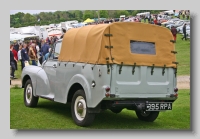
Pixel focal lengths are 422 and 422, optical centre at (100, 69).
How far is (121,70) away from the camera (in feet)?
26.4

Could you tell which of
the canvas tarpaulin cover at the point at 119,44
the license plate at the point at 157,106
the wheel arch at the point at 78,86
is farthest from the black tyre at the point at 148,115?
the wheel arch at the point at 78,86

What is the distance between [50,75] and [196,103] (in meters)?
3.54

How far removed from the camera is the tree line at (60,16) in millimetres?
9750

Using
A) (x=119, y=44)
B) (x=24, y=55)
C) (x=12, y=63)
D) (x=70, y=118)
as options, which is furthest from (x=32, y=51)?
(x=119, y=44)

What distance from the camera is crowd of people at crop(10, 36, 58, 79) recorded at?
10195 mm

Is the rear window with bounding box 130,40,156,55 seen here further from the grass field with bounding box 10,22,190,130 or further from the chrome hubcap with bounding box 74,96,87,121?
the chrome hubcap with bounding box 74,96,87,121

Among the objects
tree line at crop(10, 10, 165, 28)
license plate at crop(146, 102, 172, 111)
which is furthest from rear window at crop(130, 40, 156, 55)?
tree line at crop(10, 10, 165, 28)

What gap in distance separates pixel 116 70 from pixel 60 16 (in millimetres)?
2878

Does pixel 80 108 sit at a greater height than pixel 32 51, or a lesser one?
lesser

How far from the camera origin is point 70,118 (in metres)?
9.44

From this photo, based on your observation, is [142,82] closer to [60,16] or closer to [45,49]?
[60,16]

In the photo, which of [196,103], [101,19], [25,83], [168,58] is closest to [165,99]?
[168,58]

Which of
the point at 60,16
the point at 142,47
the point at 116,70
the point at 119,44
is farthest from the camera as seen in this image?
the point at 60,16

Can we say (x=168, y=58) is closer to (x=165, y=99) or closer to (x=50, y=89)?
(x=165, y=99)
